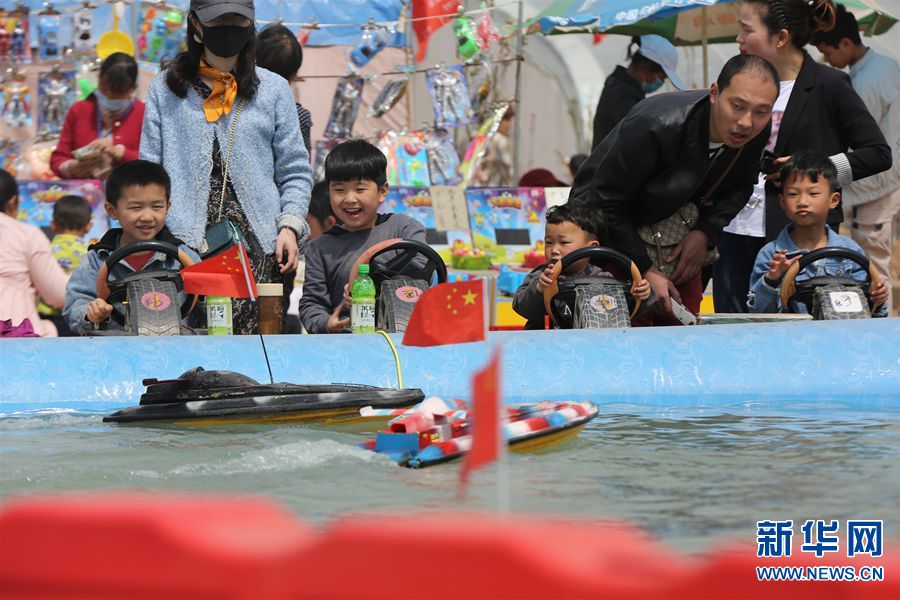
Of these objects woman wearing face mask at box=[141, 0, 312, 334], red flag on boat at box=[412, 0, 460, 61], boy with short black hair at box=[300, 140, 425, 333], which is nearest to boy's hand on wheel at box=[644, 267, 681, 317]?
boy with short black hair at box=[300, 140, 425, 333]

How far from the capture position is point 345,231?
19.1ft

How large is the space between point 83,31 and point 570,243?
6.58 meters

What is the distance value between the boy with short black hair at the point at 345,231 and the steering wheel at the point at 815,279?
5.26ft

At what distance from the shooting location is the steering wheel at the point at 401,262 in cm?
523

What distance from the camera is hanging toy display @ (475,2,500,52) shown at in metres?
11.4

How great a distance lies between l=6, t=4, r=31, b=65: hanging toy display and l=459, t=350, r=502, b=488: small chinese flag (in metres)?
9.44

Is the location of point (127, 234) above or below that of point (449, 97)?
below

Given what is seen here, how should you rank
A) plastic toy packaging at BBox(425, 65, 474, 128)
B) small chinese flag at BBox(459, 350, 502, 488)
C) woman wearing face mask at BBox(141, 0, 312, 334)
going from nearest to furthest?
small chinese flag at BBox(459, 350, 502, 488) → woman wearing face mask at BBox(141, 0, 312, 334) → plastic toy packaging at BBox(425, 65, 474, 128)

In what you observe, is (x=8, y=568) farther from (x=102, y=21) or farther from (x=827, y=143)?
(x=102, y=21)

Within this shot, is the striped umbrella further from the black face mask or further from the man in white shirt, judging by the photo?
the black face mask

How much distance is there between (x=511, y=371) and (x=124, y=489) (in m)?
2.06

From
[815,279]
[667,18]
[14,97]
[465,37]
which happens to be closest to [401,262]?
[815,279]

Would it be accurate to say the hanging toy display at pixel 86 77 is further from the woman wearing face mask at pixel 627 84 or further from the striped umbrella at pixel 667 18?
the woman wearing face mask at pixel 627 84

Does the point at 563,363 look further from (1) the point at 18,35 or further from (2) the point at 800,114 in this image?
(1) the point at 18,35
